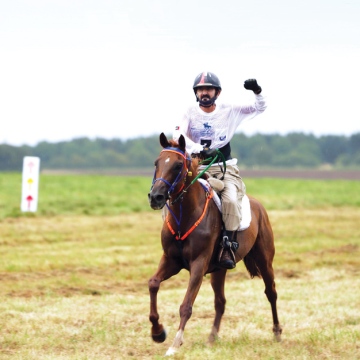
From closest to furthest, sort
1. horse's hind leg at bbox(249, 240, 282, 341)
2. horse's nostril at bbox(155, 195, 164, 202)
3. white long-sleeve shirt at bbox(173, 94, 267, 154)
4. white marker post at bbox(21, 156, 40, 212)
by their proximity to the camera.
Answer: horse's nostril at bbox(155, 195, 164, 202) → white long-sleeve shirt at bbox(173, 94, 267, 154) → horse's hind leg at bbox(249, 240, 282, 341) → white marker post at bbox(21, 156, 40, 212)

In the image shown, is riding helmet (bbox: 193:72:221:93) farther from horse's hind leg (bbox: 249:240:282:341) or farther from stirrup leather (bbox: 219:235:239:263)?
horse's hind leg (bbox: 249:240:282:341)

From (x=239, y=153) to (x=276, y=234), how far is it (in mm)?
68168

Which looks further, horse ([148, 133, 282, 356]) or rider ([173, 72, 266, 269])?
rider ([173, 72, 266, 269])

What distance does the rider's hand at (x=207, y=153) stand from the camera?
8500mm

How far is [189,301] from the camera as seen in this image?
7785mm

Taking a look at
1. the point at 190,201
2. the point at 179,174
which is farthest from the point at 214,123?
the point at 179,174

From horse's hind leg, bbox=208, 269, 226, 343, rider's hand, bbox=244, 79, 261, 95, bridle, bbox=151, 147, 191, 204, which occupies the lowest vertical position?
horse's hind leg, bbox=208, 269, 226, 343

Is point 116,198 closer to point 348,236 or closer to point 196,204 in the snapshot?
point 348,236

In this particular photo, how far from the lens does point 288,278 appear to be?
48.4 feet

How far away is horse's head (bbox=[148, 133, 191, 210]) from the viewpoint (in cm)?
722

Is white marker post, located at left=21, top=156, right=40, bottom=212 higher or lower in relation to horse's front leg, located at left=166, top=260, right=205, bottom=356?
higher

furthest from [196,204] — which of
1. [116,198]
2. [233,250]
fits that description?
[116,198]

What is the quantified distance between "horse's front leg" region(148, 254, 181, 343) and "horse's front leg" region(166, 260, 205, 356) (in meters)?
0.26

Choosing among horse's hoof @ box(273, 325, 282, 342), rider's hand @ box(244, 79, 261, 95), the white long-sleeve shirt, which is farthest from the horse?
horse's hoof @ box(273, 325, 282, 342)
